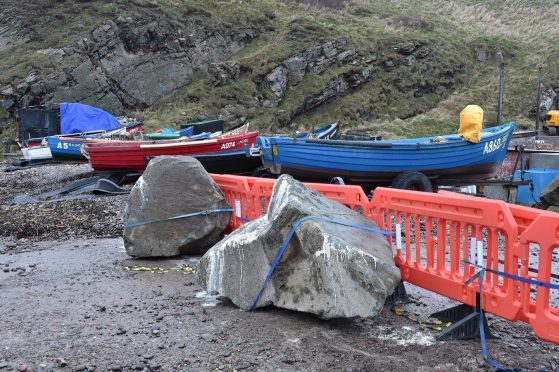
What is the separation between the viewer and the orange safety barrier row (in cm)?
347

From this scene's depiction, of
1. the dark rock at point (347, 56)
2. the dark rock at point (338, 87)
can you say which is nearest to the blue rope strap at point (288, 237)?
the dark rock at point (338, 87)

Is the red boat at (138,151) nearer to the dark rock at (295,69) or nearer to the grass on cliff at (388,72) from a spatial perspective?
the grass on cliff at (388,72)

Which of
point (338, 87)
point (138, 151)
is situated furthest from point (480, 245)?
point (338, 87)

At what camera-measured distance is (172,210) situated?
6.75 metres

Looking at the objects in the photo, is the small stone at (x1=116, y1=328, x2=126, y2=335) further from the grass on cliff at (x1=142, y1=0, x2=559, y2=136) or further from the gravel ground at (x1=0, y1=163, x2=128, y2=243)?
the grass on cliff at (x1=142, y1=0, x2=559, y2=136)

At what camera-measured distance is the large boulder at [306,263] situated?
4.08 meters

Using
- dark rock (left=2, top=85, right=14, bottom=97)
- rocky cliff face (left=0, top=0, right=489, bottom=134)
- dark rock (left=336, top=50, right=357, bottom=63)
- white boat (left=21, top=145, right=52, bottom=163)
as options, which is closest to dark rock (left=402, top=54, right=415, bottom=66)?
rocky cliff face (left=0, top=0, right=489, bottom=134)

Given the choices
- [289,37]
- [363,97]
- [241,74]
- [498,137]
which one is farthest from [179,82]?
[498,137]

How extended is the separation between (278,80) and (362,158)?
2348 cm

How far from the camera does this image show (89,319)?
4.54 metres

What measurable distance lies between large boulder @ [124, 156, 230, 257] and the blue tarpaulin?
16.1 metres

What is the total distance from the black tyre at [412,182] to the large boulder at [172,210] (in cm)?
530

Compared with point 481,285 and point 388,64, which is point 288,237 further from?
point 388,64

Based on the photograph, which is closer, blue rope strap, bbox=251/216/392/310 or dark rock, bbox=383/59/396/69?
blue rope strap, bbox=251/216/392/310
